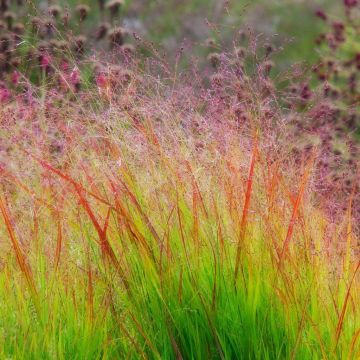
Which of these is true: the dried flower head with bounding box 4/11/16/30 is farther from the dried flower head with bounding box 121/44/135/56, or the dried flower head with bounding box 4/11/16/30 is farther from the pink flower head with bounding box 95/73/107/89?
the pink flower head with bounding box 95/73/107/89

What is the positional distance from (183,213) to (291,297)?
1.62 ft

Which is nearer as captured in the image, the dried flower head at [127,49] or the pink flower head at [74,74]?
the pink flower head at [74,74]

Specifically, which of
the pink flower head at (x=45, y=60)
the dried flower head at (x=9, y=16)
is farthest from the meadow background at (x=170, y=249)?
the dried flower head at (x=9, y=16)

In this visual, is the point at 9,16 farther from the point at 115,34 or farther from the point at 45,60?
the point at 115,34

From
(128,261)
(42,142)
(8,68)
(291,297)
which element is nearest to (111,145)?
(42,142)

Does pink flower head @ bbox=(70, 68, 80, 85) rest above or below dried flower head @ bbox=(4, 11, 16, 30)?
above

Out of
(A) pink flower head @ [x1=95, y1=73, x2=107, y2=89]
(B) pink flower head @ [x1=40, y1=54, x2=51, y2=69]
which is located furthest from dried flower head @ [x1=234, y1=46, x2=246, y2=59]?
(B) pink flower head @ [x1=40, y1=54, x2=51, y2=69]

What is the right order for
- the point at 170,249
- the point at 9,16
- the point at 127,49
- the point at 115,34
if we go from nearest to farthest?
the point at 170,249, the point at 115,34, the point at 127,49, the point at 9,16

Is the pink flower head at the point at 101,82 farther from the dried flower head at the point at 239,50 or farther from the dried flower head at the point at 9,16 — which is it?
the dried flower head at the point at 9,16

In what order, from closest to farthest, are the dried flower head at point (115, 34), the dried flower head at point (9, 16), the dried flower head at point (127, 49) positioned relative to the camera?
the dried flower head at point (127, 49)
the dried flower head at point (115, 34)
the dried flower head at point (9, 16)

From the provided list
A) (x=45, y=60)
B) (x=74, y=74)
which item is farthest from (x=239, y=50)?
(x=45, y=60)

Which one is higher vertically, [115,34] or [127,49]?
→ [115,34]

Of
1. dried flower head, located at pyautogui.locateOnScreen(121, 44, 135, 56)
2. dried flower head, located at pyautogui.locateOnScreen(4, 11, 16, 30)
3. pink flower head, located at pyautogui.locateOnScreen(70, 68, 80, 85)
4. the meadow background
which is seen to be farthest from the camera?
dried flower head, located at pyautogui.locateOnScreen(4, 11, 16, 30)

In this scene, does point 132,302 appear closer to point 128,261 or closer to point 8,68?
point 128,261
